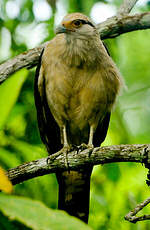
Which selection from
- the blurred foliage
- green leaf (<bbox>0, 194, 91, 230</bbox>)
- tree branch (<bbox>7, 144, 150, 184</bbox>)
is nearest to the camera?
green leaf (<bbox>0, 194, 91, 230</bbox>)

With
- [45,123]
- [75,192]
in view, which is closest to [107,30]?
[45,123]

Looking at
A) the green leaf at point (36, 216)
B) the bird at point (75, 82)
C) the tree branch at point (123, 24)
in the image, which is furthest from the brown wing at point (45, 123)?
the green leaf at point (36, 216)

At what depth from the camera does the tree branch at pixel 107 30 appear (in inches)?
161

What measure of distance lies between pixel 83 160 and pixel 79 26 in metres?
1.74

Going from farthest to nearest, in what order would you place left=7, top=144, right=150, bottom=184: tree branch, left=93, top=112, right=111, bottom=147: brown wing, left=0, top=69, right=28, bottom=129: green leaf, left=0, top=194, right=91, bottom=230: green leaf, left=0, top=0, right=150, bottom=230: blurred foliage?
left=93, top=112, right=111, bottom=147: brown wing, left=0, top=0, right=150, bottom=230: blurred foliage, left=7, top=144, right=150, bottom=184: tree branch, left=0, top=69, right=28, bottom=129: green leaf, left=0, top=194, right=91, bottom=230: green leaf

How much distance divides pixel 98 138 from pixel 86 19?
5.04 feet

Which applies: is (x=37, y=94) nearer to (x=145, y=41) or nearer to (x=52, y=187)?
(x=52, y=187)

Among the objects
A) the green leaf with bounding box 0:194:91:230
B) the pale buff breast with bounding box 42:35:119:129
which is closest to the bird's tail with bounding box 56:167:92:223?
the pale buff breast with bounding box 42:35:119:129

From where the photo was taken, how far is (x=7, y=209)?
1.44 metres

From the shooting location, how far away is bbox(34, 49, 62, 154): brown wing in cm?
466

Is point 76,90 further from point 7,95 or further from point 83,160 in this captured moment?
point 7,95

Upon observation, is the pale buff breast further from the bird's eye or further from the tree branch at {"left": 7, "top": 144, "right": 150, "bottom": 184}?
the tree branch at {"left": 7, "top": 144, "right": 150, "bottom": 184}

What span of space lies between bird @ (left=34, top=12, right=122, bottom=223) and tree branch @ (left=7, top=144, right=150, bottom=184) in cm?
57

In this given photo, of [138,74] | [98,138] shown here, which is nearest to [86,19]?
[98,138]
